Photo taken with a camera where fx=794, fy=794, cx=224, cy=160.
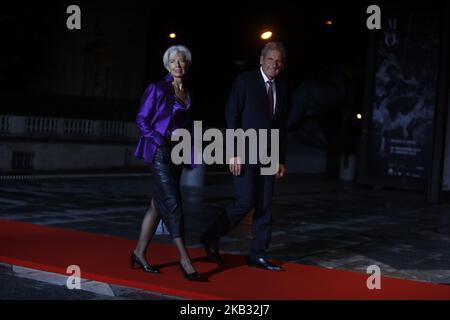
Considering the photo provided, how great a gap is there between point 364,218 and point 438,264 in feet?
12.6

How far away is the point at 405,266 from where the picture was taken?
7.69 m

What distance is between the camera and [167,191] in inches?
249

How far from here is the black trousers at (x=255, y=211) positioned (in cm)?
678

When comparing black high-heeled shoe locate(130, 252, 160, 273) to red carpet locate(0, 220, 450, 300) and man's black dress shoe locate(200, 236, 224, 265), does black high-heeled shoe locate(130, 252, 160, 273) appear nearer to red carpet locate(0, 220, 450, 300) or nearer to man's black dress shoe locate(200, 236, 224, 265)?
red carpet locate(0, 220, 450, 300)

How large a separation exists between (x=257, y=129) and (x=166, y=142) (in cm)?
84

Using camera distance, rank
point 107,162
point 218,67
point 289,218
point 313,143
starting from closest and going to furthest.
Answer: point 289,218 → point 107,162 → point 313,143 → point 218,67

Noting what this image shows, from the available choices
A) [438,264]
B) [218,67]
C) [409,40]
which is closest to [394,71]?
[409,40]

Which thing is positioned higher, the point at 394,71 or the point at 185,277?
the point at 394,71

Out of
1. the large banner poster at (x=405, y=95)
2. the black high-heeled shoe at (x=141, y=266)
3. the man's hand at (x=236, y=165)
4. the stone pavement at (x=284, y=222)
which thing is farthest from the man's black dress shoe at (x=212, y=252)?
the large banner poster at (x=405, y=95)

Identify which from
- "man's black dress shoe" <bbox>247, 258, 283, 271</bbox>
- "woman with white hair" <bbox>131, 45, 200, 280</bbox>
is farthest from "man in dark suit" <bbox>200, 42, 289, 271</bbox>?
"woman with white hair" <bbox>131, 45, 200, 280</bbox>

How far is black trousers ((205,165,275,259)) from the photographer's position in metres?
6.78

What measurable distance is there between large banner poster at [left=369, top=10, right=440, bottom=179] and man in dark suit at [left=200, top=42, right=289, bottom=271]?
9590 millimetres

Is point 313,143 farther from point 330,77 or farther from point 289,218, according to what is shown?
point 289,218

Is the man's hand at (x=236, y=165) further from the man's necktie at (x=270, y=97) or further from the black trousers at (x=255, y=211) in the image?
the man's necktie at (x=270, y=97)
